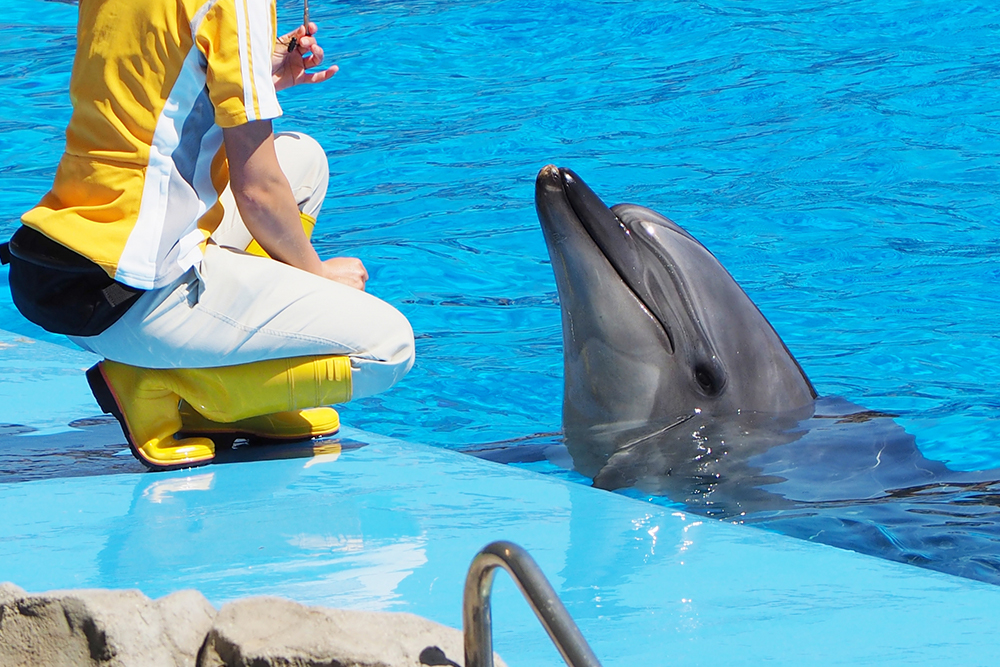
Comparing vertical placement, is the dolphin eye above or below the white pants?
below

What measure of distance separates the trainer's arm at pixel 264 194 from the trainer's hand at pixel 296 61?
1.68 ft

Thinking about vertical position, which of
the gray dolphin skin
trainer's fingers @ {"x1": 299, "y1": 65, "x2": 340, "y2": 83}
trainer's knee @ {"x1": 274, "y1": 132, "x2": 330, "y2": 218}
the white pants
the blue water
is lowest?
the blue water

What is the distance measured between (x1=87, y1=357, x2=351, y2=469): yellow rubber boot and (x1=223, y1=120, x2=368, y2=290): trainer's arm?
30 centimetres

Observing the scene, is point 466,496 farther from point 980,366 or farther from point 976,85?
point 976,85

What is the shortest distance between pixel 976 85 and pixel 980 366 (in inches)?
227

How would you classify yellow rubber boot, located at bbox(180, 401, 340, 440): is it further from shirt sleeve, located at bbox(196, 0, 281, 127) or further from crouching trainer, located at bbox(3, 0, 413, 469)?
shirt sleeve, located at bbox(196, 0, 281, 127)

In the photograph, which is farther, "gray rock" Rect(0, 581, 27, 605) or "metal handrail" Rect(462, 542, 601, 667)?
"gray rock" Rect(0, 581, 27, 605)

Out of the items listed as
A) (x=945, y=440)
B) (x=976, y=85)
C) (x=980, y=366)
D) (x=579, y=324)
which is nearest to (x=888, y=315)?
(x=980, y=366)

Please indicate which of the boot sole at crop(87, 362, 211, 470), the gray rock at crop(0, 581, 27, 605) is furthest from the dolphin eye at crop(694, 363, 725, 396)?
the gray rock at crop(0, 581, 27, 605)

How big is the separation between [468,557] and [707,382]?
5.99 feet

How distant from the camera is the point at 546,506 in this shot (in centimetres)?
351

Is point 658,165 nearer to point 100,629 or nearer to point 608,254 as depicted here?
point 608,254

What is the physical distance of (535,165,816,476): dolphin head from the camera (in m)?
4.45

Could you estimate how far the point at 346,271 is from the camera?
155 inches
